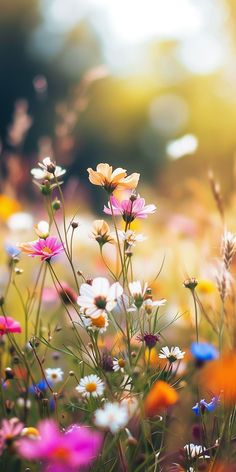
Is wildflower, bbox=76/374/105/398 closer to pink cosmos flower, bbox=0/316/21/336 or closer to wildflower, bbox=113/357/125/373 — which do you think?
wildflower, bbox=113/357/125/373

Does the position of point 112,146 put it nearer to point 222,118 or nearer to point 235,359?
point 222,118

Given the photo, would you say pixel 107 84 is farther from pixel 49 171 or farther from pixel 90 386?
pixel 90 386

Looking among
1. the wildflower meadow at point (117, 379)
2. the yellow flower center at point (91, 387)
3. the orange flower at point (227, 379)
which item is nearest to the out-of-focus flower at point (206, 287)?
the wildflower meadow at point (117, 379)

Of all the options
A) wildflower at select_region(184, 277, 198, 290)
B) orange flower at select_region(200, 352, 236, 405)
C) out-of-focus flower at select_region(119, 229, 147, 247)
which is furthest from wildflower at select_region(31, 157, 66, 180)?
orange flower at select_region(200, 352, 236, 405)

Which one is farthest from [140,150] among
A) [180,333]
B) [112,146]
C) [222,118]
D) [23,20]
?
[180,333]

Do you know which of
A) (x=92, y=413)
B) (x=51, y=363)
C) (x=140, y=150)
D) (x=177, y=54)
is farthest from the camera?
(x=177, y=54)

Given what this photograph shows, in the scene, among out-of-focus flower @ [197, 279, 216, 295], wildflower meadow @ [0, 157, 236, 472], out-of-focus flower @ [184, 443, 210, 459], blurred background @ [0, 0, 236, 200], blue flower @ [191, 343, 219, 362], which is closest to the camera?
wildflower meadow @ [0, 157, 236, 472]

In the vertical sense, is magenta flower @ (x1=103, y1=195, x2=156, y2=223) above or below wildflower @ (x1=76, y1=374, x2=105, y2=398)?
above
